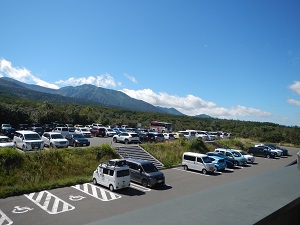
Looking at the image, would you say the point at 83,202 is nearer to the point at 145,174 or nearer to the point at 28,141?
the point at 145,174

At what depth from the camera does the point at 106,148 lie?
88.4 feet

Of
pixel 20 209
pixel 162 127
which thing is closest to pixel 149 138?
pixel 162 127

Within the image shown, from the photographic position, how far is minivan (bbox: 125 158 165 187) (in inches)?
755

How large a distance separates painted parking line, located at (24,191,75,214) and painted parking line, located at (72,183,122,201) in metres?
2.15

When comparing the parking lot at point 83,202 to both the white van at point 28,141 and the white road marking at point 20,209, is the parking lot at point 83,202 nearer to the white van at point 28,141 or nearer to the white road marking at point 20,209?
the white road marking at point 20,209

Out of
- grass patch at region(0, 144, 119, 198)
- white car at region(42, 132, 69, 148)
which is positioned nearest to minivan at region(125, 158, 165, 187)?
grass patch at region(0, 144, 119, 198)

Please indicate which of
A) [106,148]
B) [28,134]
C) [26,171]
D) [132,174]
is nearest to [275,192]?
[132,174]

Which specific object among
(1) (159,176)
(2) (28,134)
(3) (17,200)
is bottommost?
(3) (17,200)

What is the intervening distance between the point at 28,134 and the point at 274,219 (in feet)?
87.9

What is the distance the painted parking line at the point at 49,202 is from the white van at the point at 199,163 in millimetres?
14365

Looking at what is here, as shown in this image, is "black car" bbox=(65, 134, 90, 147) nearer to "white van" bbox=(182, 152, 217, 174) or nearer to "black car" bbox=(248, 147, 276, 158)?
"white van" bbox=(182, 152, 217, 174)

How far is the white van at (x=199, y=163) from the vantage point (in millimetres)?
25250

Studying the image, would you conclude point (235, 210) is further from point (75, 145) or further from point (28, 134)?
point (75, 145)

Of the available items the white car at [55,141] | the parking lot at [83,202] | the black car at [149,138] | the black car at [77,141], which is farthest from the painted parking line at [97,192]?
the black car at [149,138]
